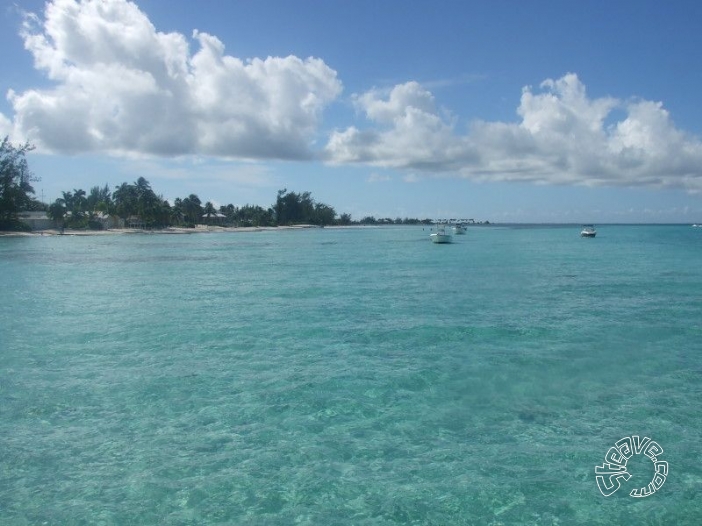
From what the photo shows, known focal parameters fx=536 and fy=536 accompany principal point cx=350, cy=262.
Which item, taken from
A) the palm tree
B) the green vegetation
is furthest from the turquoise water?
the palm tree

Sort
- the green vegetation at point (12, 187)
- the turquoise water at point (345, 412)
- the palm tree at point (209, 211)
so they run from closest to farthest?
1. the turquoise water at point (345, 412)
2. the green vegetation at point (12, 187)
3. the palm tree at point (209, 211)

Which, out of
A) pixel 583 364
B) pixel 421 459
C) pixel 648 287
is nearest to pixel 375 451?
pixel 421 459

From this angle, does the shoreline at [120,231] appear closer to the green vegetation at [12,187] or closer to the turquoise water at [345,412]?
the green vegetation at [12,187]

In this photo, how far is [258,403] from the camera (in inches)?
429

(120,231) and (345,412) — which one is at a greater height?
(120,231)

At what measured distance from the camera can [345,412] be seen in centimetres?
1048

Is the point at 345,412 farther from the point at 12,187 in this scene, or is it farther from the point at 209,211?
the point at 209,211

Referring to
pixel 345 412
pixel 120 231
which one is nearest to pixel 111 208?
pixel 120 231

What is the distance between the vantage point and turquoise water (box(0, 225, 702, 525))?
723cm

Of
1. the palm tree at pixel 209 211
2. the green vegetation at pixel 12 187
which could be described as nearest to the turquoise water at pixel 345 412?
the green vegetation at pixel 12 187

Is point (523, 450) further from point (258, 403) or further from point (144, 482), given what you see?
point (144, 482)

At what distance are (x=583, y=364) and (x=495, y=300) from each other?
36.7 ft

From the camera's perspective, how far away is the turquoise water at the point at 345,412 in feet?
23.7

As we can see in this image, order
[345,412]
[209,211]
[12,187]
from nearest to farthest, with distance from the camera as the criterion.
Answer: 1. [345,412]
2. [12,187]
3. [209,211]
